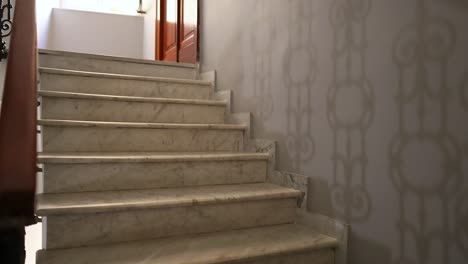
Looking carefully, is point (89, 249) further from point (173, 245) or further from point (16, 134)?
point (16, 134)

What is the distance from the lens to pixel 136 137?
74.2 inches

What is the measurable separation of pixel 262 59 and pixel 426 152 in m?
1.21

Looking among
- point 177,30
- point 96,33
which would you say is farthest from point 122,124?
point 96,33

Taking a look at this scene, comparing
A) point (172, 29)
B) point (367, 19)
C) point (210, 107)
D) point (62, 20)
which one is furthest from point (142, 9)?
point (367, 19)

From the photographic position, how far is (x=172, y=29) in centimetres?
385

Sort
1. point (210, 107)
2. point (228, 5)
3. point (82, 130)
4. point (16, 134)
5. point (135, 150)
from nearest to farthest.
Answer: point (16, 134) → point (82, 130) → point (135, 150) → point (210, 107) → point (228, 5)

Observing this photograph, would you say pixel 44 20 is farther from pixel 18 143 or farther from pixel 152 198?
pixel 18 143

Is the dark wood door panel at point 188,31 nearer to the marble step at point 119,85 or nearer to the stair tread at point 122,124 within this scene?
the marble step at point 119,85

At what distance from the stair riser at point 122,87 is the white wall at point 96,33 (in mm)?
2910

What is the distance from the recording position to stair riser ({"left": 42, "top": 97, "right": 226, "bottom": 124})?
1879 mm

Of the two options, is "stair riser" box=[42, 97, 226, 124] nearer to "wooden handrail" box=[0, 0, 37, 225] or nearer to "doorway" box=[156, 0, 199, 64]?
"doorway" box=[156, 0, 199, 64]

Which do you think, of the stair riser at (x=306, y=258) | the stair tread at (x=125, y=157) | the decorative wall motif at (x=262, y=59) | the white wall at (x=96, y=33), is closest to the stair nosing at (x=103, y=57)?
the decorative wall motif at (x=262, y=59)

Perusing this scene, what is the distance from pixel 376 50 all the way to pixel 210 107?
1.29 metres

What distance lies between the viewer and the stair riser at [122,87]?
6.91 ft
